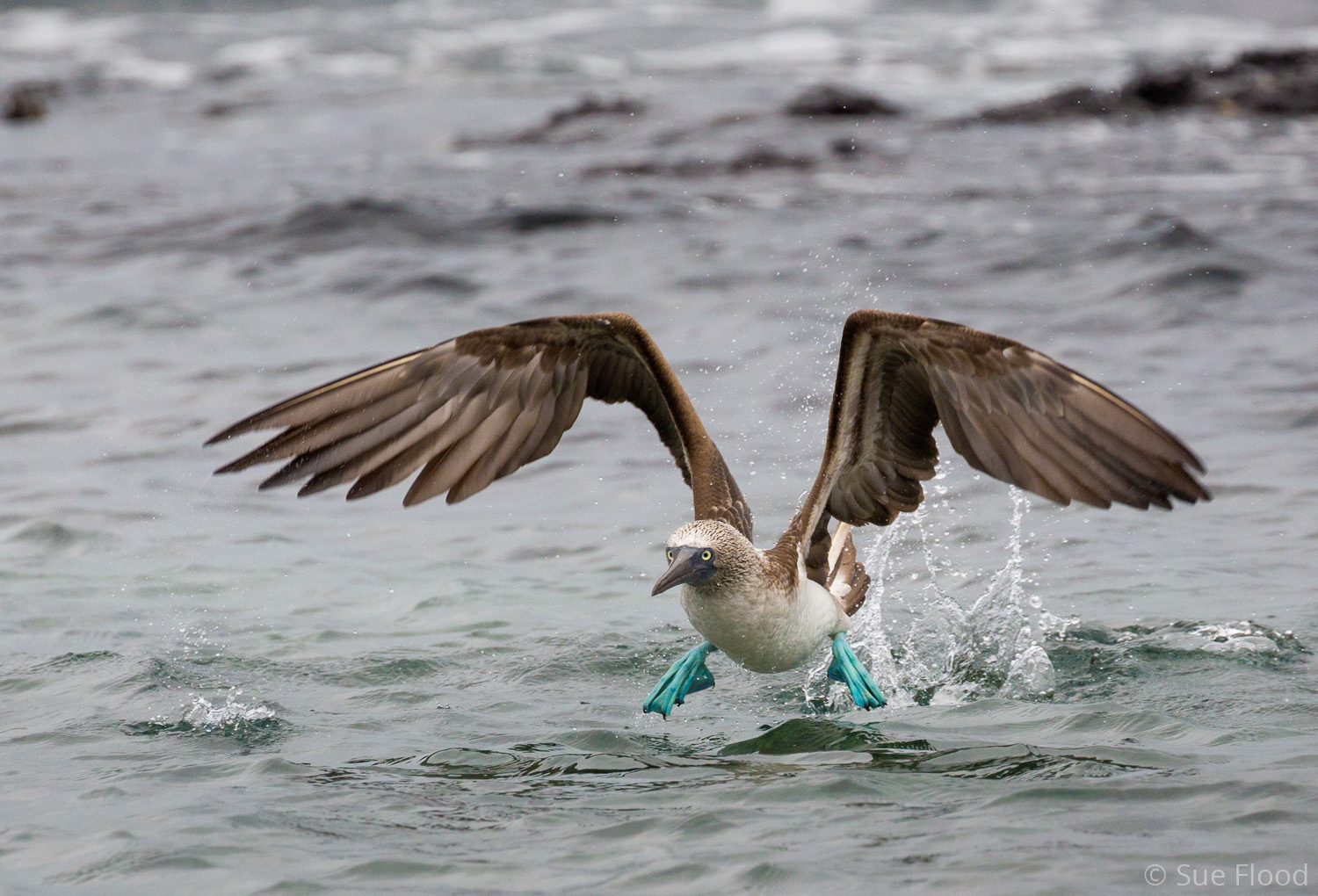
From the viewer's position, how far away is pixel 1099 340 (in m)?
12.5

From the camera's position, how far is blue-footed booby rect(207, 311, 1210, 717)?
589cm

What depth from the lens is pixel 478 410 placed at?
265 inches

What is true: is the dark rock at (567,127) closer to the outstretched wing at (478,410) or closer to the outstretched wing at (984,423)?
the outstretched wing at (478,410)

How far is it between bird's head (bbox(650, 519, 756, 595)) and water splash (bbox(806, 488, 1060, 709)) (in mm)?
1092

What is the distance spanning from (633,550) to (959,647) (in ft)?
7.33

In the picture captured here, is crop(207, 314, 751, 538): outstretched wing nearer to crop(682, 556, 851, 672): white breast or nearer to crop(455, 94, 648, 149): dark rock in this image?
crop(682, 556, 851, 672): white breast

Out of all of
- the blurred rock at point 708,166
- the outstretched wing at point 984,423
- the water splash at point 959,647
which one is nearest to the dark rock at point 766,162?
the blurred rock at point 708,166

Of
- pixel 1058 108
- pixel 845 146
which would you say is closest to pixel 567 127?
pixel 845 146

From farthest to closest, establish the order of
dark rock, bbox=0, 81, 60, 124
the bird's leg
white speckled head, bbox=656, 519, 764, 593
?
1. dark rock, bbox=0, 81, 60, 124
2. the bird's leg
3. white speckled head, bbox=656, 519, 764, 593

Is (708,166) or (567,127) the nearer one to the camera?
(708,166)

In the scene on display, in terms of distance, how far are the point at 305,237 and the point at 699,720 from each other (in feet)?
36.1

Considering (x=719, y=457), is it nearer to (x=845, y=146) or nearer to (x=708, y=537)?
(x=708, y=537)

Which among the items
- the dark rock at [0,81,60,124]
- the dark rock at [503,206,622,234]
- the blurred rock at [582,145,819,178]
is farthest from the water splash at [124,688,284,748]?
the dark rock at [0,81,60,124]

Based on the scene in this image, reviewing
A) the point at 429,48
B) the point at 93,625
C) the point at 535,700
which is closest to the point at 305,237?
the point at 93,625
